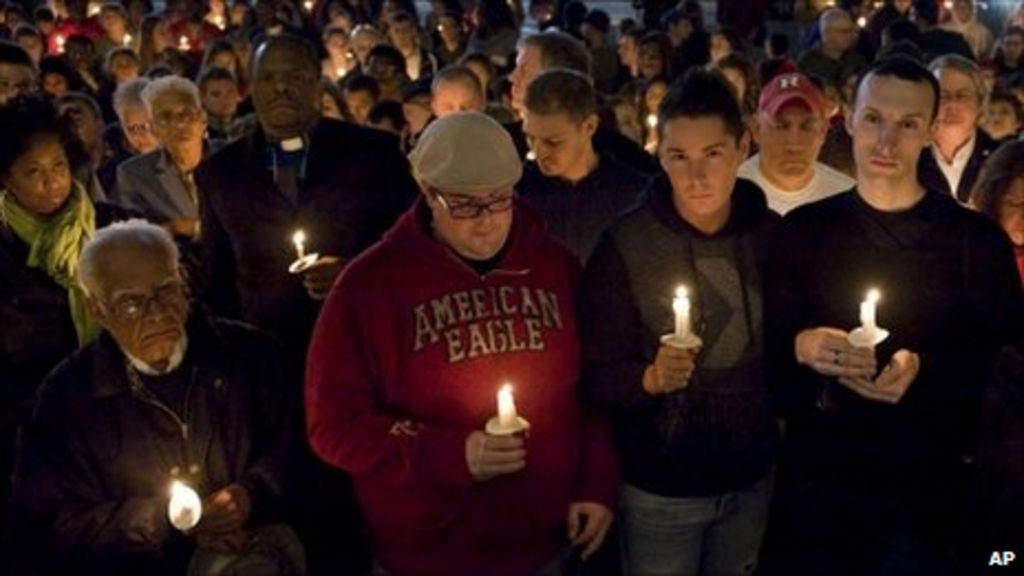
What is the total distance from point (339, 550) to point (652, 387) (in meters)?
1.23

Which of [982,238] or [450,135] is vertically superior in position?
[450,135]

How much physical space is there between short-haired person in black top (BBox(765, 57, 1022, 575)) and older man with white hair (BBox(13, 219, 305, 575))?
1.44 metres

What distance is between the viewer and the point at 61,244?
12.8 ft

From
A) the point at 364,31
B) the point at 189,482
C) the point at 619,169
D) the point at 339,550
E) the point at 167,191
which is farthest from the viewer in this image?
the point at 364,31

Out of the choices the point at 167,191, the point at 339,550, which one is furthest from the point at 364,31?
the point at 339,550

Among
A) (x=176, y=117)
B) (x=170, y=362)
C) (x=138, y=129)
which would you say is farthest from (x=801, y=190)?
(x=138, y=129)

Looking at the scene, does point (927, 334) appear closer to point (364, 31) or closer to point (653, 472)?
point (653, 472)

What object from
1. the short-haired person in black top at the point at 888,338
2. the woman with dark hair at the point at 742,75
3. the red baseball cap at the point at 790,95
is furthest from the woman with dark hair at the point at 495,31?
the short-haired person in black top at the point at 888,338

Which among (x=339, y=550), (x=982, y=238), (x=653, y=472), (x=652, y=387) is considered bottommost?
(x=339, y=550)

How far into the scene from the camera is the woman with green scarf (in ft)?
12.6

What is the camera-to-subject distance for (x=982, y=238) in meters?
2.97

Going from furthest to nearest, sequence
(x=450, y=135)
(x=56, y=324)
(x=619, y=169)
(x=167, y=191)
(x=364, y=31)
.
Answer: (x=364, y=31)
(x=167, y=191)
(x=619, y=169)
(x=56, y=324)
(x=450, y=135)

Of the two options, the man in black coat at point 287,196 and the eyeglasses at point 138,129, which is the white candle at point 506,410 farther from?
the eyeglasses at point 138,129

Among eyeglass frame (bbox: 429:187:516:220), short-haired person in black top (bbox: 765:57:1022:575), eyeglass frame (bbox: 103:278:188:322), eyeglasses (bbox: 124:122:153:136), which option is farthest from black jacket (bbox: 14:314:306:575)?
eyeglasses (bbox: 124:122:153:136)
